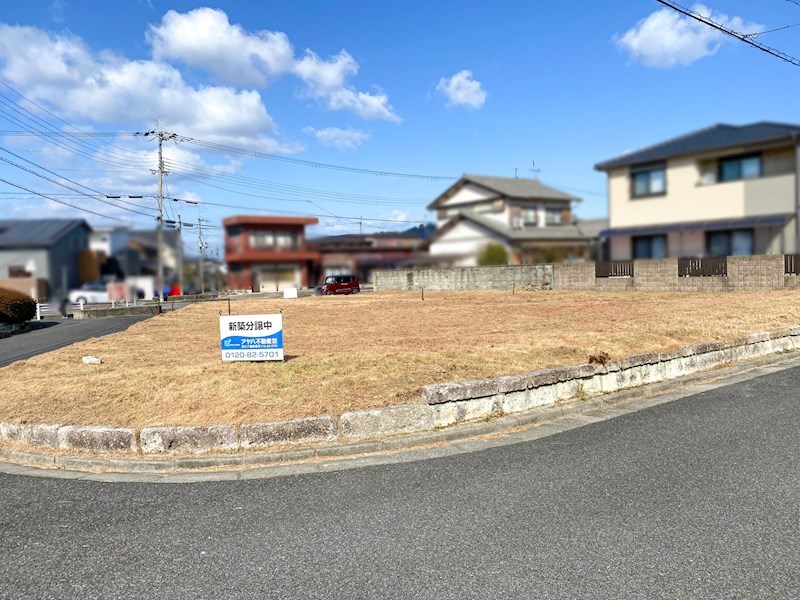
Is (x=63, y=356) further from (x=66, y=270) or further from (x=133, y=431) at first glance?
(x=66, y=270)

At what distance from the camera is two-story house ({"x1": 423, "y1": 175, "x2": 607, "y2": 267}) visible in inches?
639

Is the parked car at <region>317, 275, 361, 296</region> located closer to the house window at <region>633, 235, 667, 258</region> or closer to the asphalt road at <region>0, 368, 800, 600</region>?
the house window at <region>633, 235, 667, 258</region>

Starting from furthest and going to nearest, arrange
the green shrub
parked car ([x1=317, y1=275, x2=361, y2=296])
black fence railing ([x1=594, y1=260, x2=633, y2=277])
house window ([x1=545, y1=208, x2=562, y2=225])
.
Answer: parked car ([x1=317, y1=275, x2=361, y2=296]) → black fence railing ([x1=594, y1=260, x2=633, y2=277]) → house window ([x1=545, y1=208, x2=562, y2=225]) → the green shrub

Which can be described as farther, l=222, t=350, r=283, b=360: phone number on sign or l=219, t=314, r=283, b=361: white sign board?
l=222, t=350, r=283, b=360: phone number on sign

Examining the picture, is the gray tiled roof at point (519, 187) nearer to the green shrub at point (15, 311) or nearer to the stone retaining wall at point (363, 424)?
the stone retaining wall at point (363, 424)

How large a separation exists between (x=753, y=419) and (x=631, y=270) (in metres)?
15.1

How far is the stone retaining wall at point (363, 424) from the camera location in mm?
4574

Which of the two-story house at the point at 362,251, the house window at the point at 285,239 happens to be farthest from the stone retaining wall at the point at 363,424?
the house window at the point at 285,239

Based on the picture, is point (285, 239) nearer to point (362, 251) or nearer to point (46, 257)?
point (362, 251)

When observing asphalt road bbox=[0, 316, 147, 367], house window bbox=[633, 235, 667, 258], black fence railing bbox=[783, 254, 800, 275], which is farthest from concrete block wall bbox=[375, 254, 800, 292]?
asphalt road bbox=[0, 316, 147, 367]

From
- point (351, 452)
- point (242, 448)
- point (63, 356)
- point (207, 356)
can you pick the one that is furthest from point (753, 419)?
point (63, 356)

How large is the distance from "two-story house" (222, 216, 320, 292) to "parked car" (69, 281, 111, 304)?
3.37 ft

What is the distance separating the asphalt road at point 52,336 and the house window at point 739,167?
1530cm

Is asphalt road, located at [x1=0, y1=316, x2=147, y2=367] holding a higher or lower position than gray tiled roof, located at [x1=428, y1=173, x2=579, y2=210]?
lower
